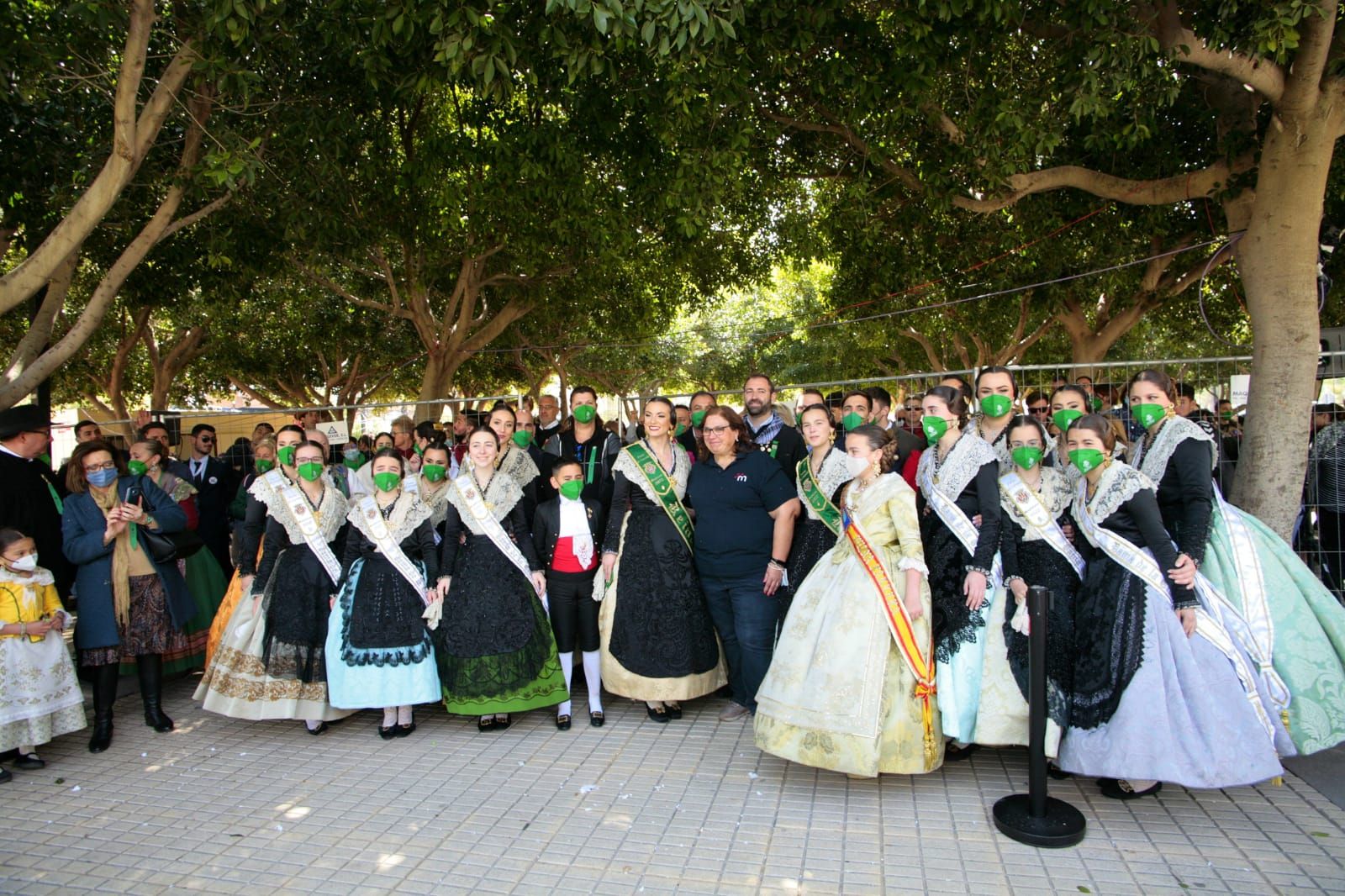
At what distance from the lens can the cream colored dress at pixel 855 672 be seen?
4293 mm

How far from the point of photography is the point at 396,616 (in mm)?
5539

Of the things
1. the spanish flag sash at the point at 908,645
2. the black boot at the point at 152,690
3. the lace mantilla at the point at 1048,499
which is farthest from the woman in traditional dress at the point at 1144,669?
the black boot at the point at 152,690

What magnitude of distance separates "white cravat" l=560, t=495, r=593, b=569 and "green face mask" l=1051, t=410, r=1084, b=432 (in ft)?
9.35

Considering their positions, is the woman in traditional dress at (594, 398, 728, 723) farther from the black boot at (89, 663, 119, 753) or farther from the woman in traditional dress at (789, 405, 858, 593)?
the black boot at (89, 663, 119, 753)

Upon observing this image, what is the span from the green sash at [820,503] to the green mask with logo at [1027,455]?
1.04m

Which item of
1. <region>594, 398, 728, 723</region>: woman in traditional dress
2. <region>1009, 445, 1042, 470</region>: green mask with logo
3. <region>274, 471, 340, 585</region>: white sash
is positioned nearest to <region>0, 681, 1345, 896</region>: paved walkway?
<region>594, 398, 728, 723</region>: woman in traditional dress

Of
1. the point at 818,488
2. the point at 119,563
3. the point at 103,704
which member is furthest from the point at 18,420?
the point at 818,488

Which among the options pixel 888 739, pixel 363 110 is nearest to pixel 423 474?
pixel 888 739

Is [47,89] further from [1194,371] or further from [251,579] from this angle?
[1194,371]

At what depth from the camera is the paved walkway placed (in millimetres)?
3699

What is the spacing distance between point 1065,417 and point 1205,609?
126 centimetres

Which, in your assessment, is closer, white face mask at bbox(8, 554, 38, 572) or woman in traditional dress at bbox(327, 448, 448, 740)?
white face mask at bbox(8, 554, 38, 572)

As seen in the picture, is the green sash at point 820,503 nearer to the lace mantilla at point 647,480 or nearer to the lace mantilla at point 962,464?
the lace mantilla at point 962,464

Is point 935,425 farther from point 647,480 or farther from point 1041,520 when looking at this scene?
point 647,480
